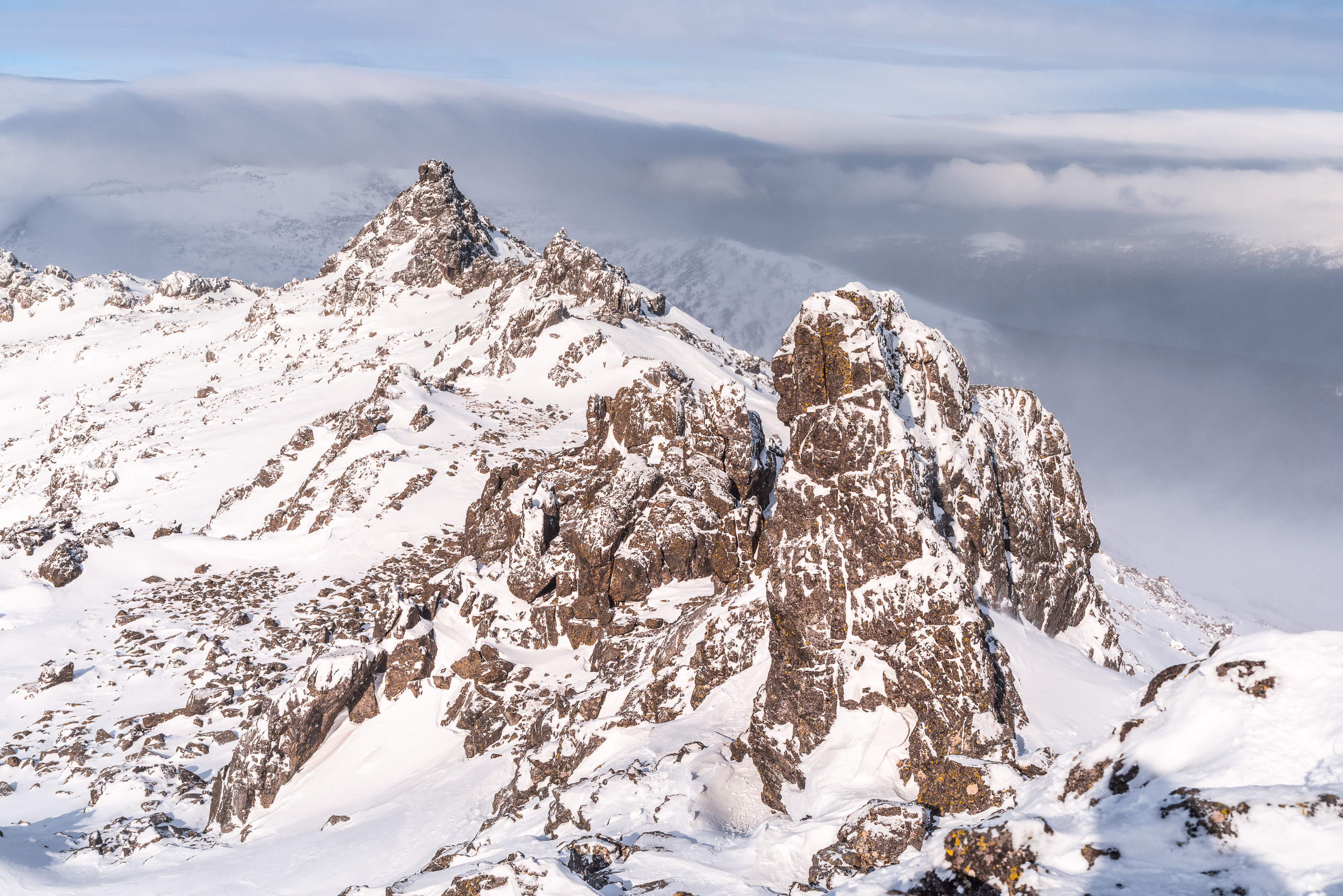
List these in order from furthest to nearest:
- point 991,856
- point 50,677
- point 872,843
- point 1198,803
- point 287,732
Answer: point 50,677
point 287,732
point 872,843
point 991,856
point 1198,803

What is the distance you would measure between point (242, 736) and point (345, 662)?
4079mm

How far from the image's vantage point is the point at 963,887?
827cm

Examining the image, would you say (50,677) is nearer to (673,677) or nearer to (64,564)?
(64,564)

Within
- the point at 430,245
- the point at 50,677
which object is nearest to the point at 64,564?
the point at 50,677

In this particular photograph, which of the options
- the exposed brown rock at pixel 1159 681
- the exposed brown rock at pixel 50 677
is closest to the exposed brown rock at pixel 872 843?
the exposed brown rock at pixel 1159 681

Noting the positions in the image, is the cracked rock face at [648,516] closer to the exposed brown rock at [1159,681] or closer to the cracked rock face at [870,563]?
the cracked rock face at [870,563]

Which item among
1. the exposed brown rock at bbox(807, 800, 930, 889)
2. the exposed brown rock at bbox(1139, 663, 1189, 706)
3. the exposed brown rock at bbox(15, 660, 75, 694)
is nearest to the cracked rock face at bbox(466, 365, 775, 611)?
the exposed brown rock at bbox(807, 800, 930, 889)

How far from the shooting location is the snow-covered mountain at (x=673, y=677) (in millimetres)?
8750

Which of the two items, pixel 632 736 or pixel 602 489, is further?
pixel 602 489

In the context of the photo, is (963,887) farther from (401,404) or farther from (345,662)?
(401,404)

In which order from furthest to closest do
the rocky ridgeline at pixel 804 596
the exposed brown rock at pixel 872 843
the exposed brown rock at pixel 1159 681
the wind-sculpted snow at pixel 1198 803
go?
1. the rocky ridgeline at pixel 804 596
2. the exposed brown rock at pixel 872 843
3. the exposed brown rock at pixel 1159 681
4. the wind-sculpted snow at pixel 1198 803

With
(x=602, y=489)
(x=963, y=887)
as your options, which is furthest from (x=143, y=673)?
(x=963, y=887)

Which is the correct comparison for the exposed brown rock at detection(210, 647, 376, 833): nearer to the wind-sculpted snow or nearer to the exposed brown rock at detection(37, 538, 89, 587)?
the exposed brown rock at detection(37, 538, 89, 587)

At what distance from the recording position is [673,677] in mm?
23797
